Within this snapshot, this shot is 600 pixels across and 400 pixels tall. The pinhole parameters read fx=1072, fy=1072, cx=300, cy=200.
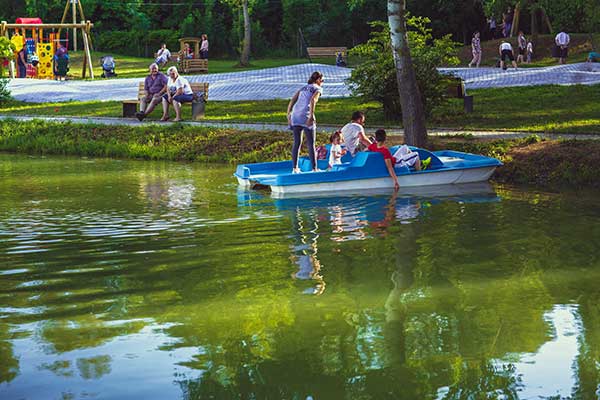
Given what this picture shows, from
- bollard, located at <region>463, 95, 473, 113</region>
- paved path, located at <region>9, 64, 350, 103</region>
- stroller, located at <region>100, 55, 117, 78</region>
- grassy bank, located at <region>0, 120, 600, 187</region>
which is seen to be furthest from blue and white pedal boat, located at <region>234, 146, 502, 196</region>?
stroller, located at <region>100, 55, 117, 78</region>

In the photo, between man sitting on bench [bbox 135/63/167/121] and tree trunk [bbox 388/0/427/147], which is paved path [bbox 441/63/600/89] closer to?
man sitting on bench [bbox 135/63/167/121]

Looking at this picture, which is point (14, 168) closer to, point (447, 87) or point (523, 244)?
point (447, 87)

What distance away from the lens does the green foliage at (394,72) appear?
23641mm

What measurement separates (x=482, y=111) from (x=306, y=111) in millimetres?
9322

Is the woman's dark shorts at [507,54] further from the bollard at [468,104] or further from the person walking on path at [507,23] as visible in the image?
the bollard at [468,104]

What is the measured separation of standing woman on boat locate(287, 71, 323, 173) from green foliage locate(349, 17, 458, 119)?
22.5 feet

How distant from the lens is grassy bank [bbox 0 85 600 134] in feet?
73.2

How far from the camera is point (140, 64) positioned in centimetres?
5369

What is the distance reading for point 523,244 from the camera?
12.1m

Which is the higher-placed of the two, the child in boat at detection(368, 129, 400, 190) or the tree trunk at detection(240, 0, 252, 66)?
the tree trunk at detection(240, 0, 252, 66)

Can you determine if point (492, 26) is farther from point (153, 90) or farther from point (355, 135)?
point (355, 135)

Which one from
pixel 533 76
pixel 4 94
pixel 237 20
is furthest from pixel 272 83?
→ pixel 237 20

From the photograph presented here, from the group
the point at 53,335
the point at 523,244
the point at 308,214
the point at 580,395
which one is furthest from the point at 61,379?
the point at 308,214

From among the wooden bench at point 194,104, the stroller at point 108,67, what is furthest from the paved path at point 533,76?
the stroller at point 108,67
